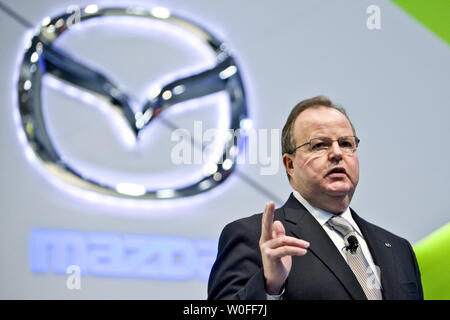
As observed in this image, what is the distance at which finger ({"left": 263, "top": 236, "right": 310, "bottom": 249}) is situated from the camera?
1.68m

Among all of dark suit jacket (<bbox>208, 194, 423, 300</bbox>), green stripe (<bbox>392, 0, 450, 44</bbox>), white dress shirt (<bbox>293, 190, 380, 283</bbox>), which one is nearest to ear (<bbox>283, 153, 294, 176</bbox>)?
white dress shirt (<bbox>293, 190, 380, 283</bbox>)

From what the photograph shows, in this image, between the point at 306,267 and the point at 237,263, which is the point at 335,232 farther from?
the point at 237,263

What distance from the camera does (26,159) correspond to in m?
3.57

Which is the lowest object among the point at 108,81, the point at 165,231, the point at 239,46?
the point at 165,231

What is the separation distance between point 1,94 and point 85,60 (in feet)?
1.67

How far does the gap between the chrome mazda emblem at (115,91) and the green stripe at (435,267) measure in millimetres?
1163

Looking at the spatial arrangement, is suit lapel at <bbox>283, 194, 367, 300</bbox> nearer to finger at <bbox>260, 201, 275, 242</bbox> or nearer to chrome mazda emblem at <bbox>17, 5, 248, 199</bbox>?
finger at <bbox>260, 201, 275, 242</bbox>

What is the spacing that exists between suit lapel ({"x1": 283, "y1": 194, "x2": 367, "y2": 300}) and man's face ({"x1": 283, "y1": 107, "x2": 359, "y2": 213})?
8 centimetres

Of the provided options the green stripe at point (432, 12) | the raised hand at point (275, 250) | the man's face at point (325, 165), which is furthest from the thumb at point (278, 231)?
the green stripe at point (432, 12)

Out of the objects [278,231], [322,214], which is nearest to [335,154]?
[322,214]

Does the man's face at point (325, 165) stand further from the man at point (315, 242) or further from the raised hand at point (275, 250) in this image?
the raised hand at point (275, 250)
